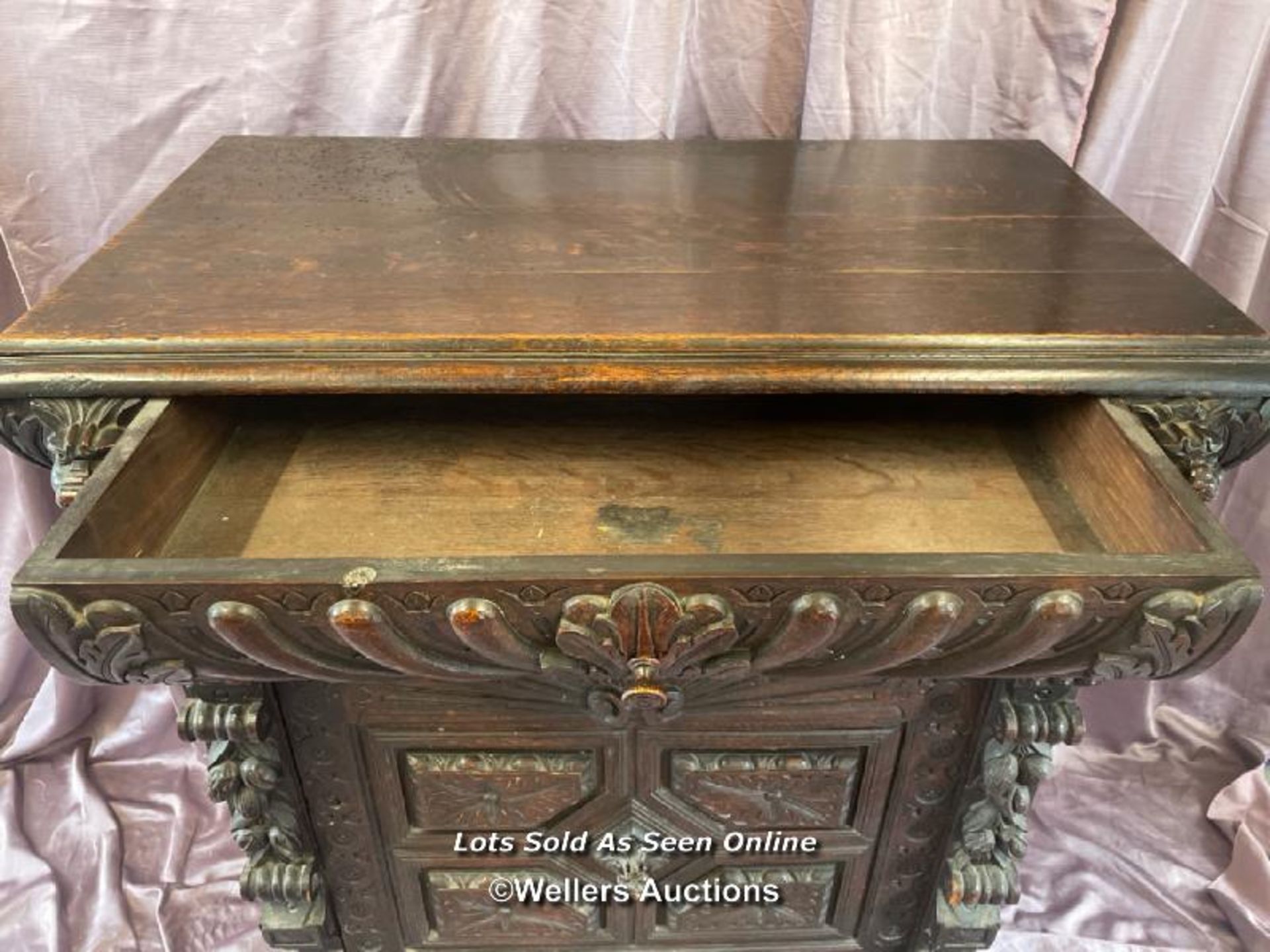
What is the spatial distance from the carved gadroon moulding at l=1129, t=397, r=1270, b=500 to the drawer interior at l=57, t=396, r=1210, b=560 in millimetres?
26

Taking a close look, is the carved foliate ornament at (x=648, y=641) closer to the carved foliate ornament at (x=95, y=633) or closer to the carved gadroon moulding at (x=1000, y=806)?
the carved foliate ornament at (x=95, y=633)

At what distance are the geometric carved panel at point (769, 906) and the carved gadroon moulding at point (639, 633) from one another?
425mm

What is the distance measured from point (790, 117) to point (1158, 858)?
1.03 meters

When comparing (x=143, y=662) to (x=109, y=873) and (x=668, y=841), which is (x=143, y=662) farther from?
(x=109, y=873)

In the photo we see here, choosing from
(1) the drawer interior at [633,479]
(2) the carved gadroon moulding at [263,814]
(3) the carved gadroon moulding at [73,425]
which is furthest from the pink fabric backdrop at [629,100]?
(3) the carved gadroon moulding at [73,425]

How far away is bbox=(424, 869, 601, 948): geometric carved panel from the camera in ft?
3.08

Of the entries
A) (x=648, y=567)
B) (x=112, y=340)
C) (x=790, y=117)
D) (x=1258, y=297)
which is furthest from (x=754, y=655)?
(x=1258, y=297)

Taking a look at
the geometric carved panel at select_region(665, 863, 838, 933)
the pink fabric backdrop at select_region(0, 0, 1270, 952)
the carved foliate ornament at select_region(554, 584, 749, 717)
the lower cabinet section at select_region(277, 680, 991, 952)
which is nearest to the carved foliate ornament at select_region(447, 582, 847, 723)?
the carved foliate ornament at select_region(554, 584, 749, 717)

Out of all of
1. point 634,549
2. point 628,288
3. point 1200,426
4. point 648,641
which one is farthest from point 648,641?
point 1200,426

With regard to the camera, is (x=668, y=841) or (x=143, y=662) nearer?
(x=143, y=662)

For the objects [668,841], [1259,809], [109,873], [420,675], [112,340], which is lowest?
[109,873]

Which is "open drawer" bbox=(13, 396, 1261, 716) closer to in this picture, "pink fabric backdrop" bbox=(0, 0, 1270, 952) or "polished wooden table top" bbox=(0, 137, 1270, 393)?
"polished wooden table top" bbox=(0, 137, 1270, 393)

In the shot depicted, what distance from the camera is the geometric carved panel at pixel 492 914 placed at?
0.94 m

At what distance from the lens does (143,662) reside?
574 mm
